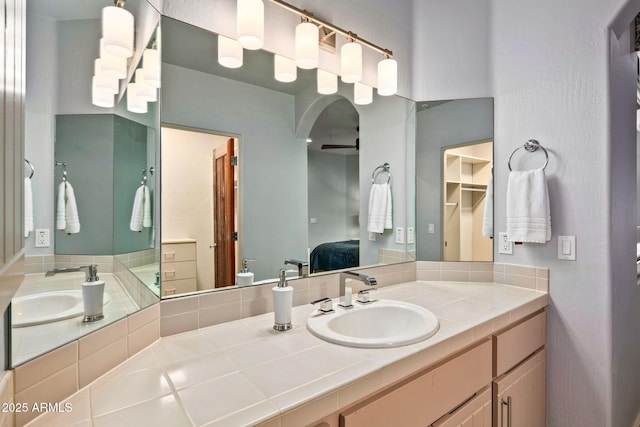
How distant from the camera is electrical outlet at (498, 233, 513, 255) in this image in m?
1.76

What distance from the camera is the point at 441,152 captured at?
1921 millimetres

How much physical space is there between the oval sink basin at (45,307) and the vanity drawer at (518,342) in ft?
4.64

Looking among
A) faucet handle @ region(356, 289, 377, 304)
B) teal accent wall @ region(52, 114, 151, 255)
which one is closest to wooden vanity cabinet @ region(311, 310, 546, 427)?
faucet handle @ region(356, 289, 377, 304)

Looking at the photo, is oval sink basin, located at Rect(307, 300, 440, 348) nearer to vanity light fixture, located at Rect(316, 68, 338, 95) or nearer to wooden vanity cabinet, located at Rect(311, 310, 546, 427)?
wooden vanity cabinet, located at Rect(311, 310, 546, 427)

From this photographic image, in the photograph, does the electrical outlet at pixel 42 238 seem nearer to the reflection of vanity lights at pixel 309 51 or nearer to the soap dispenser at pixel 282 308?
the soap dispenser at pixel 282 308

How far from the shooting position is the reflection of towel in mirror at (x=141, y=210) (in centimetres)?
99

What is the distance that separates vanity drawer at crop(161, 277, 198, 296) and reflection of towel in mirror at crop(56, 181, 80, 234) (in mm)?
374

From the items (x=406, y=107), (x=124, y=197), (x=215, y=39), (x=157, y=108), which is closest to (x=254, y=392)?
(x=124, y=197)

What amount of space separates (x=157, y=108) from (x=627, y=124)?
2204mm

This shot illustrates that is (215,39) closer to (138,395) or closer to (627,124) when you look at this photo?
(138,395)

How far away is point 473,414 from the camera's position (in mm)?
1145

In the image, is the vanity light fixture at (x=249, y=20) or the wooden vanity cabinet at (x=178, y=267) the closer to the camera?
the wooden vanity cabinet at (x=178, y=267)

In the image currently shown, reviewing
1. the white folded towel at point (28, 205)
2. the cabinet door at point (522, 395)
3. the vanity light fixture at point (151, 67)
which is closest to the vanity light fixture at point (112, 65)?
the vanity light fixture at point (151, 67)

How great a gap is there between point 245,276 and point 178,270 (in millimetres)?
260
